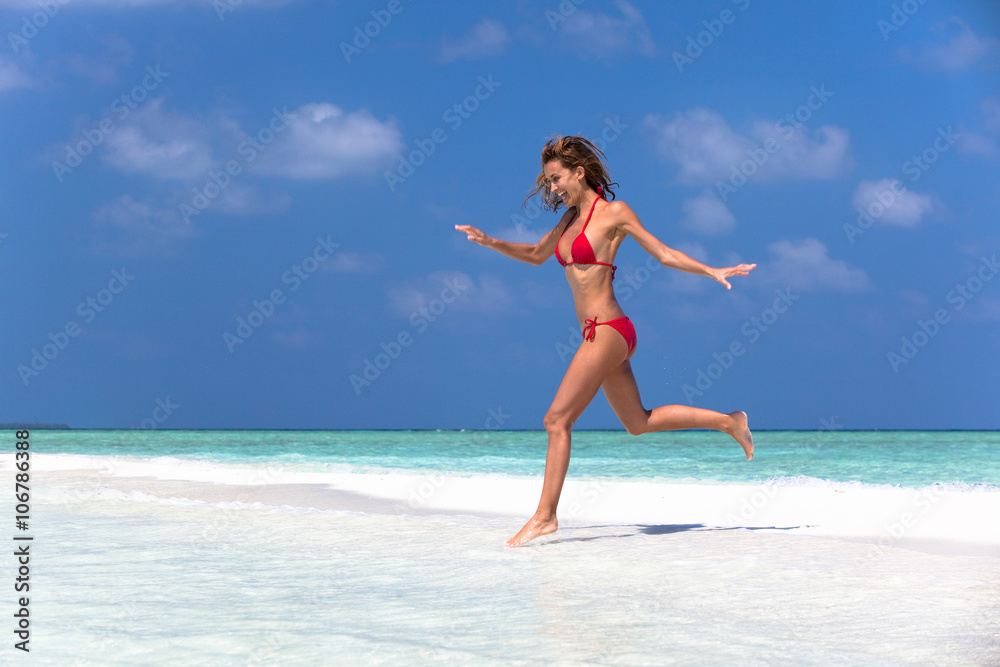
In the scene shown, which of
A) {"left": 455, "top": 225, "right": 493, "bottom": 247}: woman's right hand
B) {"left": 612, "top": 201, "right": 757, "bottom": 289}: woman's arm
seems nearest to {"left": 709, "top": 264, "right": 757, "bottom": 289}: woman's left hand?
{"left": 612, "top": 201, "right": 757, "bottom": 289}: woman's arm

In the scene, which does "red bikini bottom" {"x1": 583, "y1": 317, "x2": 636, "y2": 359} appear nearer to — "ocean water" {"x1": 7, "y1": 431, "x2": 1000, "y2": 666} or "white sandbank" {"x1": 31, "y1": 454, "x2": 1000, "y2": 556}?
"ocean water" {"x1": 7, "y1": 431, "x2": 1000, "y2": 666}

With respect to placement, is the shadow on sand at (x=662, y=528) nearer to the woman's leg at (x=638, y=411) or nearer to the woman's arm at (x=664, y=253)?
the woman's leg at (x=638, y=411)

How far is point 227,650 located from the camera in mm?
2350

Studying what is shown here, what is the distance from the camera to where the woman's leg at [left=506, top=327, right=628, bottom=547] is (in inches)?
176

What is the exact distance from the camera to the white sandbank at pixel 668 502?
202 inches

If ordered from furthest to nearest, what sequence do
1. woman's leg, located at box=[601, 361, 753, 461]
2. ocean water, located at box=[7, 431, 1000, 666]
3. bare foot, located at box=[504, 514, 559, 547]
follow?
woman's leg, located at box=[601, 361, 753, 461], bare foot, located at box=[504, 514, 559, 547], ocean water, located at box=[7, 431, 1000, 666]

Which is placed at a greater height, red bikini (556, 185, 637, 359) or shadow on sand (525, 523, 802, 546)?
red bikini (556, 185, 637, 359)

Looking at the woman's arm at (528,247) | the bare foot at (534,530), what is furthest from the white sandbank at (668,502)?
the woman's arm at (528,247)

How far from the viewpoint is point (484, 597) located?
312 centimetres

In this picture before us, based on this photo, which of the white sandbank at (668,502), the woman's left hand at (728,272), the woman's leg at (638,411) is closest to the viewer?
the woman's left hand at (728,272)

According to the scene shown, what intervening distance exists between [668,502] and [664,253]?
313 centimetres

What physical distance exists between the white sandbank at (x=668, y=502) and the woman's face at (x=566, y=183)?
2.22 meters

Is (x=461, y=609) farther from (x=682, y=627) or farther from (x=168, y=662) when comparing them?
(x=168, y=662)

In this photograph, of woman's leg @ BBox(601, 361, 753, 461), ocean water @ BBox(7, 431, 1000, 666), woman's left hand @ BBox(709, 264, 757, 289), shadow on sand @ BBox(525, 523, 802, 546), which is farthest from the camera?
shadow on sand @ BBox(525, 523, 802, 546)
